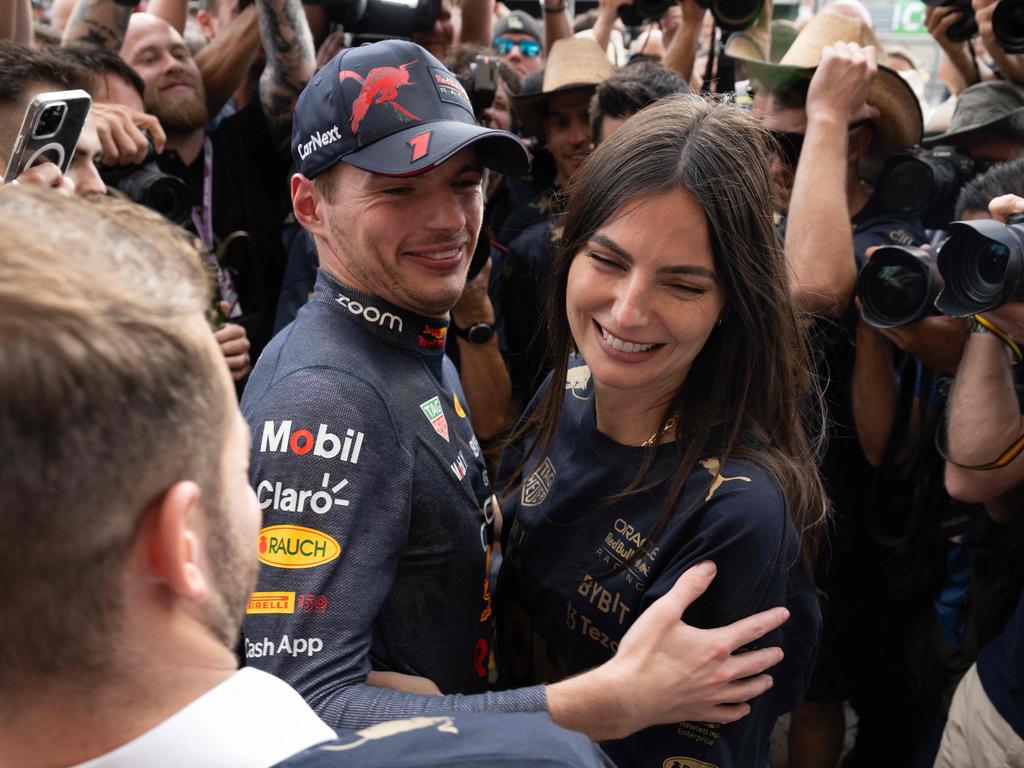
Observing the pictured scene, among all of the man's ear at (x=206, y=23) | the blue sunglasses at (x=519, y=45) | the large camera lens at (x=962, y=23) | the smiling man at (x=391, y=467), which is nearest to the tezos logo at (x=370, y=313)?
the smiling man at (x=391, y=467)

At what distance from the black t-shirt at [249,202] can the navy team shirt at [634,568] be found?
1.69 meters

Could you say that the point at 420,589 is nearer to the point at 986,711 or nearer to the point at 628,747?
the point at 628,747

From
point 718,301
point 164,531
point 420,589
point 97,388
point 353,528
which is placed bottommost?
point 420,589

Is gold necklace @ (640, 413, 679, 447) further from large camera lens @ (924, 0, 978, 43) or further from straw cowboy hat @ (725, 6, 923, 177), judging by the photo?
large camera lens @ (924, 0, 978, 43)

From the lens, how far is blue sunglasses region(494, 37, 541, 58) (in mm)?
5613

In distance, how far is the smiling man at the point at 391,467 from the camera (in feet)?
4.55

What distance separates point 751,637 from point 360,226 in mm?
1021

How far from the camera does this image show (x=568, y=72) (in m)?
3.83

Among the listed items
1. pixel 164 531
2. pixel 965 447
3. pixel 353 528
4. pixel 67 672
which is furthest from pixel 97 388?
pixel 965 447

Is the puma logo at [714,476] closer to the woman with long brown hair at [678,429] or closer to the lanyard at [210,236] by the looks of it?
the woman with long brown hair at [678,429]

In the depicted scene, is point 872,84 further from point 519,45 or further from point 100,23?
point 519,45

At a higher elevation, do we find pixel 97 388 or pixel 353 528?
pixel 97 388

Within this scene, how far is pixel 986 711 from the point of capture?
214cm

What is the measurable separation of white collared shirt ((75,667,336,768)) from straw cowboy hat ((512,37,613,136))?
3.38 meters
